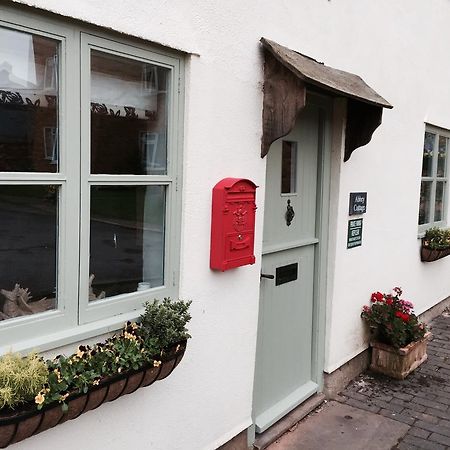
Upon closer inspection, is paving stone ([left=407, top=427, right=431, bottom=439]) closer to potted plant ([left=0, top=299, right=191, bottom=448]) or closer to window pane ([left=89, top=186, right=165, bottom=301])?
potted plant ([left=0, top=299, right=191, bottom=448])

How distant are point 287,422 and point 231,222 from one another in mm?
1847

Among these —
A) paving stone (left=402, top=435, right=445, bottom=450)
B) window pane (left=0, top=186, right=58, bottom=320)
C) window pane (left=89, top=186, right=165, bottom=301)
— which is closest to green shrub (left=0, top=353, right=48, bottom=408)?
window pane (left=0, top=186, right=58, bottom=320)

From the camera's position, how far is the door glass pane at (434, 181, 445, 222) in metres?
6.73

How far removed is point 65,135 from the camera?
2.18m

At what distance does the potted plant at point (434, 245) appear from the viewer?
6039 millimetres

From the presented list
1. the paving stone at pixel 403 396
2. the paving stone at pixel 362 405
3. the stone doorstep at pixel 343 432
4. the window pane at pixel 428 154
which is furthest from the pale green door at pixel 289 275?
the window pane at pixel 428 154

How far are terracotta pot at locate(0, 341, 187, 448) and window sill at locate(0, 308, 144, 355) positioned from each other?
0.79 feet

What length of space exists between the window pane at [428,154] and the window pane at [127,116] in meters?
4.31

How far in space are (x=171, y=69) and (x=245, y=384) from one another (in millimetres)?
2045

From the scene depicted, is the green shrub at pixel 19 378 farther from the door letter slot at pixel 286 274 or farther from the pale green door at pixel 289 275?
the door letter slot at pixel 286 274

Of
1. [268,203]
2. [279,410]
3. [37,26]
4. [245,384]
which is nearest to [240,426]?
[245,384]

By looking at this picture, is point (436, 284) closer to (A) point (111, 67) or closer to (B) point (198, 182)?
(B) point (198, 182)

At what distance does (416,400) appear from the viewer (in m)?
4.48

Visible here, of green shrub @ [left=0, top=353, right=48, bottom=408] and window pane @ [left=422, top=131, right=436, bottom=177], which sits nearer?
green shrub @ [left=0, top=353, right=48, bottom=408]
